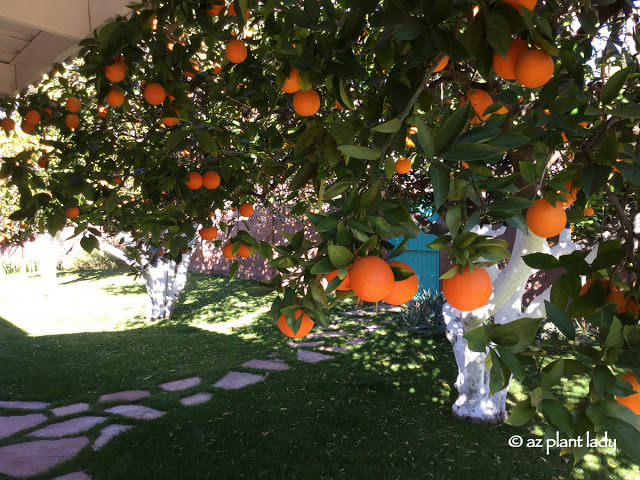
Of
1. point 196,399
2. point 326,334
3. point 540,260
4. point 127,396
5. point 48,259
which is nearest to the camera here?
point 540,260

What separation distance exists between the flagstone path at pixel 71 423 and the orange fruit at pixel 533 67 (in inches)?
119

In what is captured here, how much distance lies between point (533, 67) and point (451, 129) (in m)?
0.39

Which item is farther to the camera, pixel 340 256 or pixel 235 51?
pixel 235 51

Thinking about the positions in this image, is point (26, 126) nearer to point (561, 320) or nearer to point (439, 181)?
point (439, 181)

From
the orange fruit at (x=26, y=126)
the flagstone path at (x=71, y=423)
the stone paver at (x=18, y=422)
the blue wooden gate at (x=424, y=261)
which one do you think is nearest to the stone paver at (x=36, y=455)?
the flagstone path at (x=71, y=423)

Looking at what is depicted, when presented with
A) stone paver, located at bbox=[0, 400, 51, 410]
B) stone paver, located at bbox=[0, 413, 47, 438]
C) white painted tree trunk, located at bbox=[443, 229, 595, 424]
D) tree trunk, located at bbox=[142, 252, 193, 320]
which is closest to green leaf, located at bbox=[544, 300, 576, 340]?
white painted tree trunk, located at bbox=[443, 229, 595, 424]

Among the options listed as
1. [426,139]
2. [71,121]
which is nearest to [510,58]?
[426,139]

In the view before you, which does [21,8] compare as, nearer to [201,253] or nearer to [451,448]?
[451,448]

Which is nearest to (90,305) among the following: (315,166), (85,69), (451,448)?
(451,448)

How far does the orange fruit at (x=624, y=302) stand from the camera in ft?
3.08

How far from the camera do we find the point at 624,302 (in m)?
0.97

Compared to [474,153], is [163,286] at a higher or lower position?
lower

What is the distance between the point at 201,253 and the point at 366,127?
51.4ft

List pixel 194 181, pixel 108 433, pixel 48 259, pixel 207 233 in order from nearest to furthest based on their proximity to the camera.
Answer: pixel 194 181 → pixel 207 233 → pixel 108 433 → pixel 48 259
